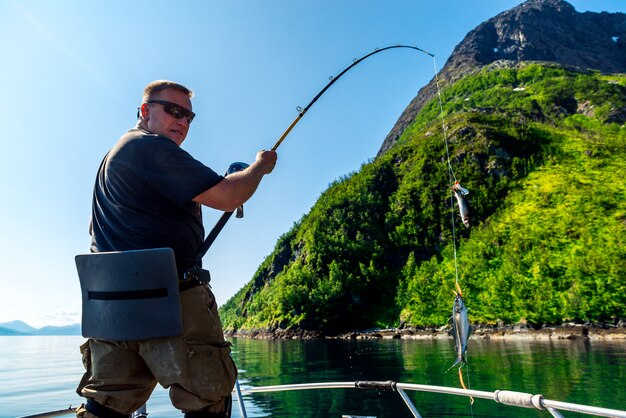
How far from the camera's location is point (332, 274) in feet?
299

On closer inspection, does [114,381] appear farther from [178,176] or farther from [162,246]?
[178,176]

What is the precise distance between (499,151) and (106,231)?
105 metres

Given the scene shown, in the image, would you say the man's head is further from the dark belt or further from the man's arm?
the dark belt

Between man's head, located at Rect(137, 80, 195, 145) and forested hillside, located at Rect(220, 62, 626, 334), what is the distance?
6342 cm

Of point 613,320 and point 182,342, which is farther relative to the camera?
point 613,320

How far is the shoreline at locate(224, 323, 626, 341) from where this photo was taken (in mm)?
50688

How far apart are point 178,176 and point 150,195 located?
225 millimetres

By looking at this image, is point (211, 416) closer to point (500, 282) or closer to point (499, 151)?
A: point (500, 282)

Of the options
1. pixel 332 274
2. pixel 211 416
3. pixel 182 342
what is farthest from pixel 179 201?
pixel 332 274

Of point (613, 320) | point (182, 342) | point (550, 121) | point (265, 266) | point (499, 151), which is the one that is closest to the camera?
point (182, 342)

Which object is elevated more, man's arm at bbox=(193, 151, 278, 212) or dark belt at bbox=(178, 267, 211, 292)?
man's arm at bbox=(193, 151, 278, 212)

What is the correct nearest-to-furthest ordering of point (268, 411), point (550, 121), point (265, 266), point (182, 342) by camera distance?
1. point (182, 342)
2. point (268, 411)
3. point (550, 121)
4. point (265, 266)

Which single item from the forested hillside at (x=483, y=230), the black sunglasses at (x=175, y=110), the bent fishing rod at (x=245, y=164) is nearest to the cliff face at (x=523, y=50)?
the forested hillside at (x=483, y=230)

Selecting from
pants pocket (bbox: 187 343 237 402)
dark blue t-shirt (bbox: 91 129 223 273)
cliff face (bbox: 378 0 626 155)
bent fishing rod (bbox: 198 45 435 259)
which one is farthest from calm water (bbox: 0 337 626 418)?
cliff face (bbox: 378 0 626 155)
